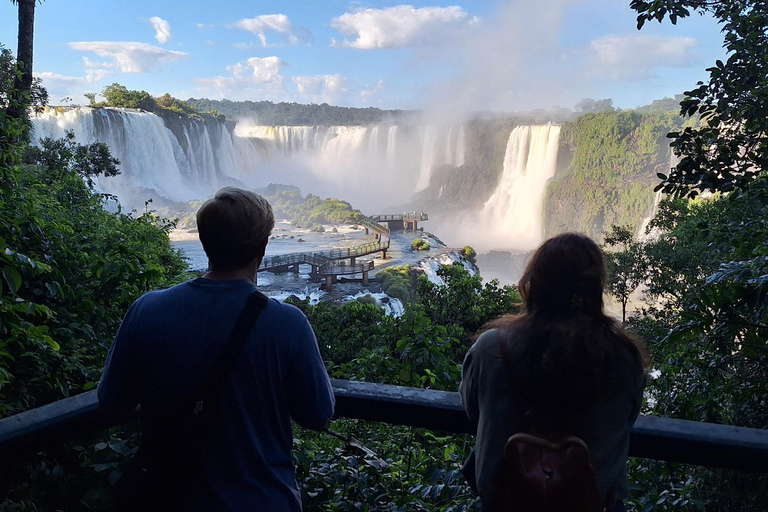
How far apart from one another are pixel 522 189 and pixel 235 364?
68823 mm

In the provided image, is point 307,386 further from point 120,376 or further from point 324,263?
point 324,263

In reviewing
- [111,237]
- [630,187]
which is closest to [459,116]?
[630,187]

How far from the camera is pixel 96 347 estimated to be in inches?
104

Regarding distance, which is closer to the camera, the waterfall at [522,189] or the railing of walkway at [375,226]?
the railing of walkway at [375,226]

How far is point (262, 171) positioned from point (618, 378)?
70602mm

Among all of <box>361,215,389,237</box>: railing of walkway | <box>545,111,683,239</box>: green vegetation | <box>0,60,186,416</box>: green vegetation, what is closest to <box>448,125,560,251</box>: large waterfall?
<box>545,111,683,239</box>: green vegetation

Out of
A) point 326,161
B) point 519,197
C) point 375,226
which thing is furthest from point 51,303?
point 326,161

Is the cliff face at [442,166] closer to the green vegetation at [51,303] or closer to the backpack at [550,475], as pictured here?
the green vegetation at [51,303]

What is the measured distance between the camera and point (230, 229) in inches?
49.2

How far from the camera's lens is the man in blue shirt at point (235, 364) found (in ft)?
3.91

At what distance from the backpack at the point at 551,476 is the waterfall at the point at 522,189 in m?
59.4

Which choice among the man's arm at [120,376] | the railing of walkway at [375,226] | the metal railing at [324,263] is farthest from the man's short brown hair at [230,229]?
the railing of walkway at [375,226]

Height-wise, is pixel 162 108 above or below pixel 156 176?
above

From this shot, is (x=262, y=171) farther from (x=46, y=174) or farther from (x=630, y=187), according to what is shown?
(x=46, y=174)
